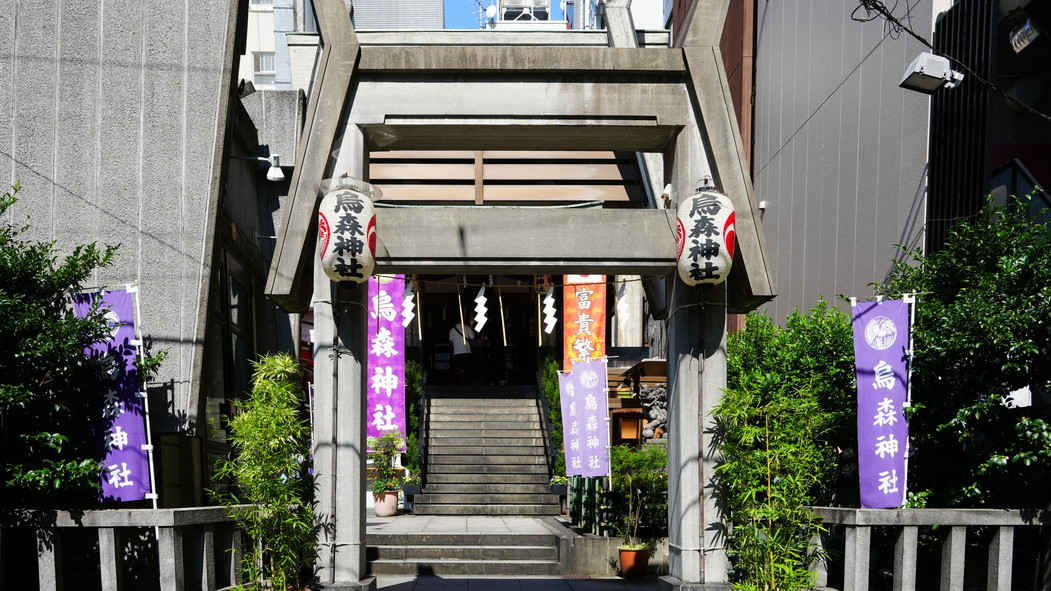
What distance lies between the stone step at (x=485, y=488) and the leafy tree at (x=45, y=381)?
1087 cm

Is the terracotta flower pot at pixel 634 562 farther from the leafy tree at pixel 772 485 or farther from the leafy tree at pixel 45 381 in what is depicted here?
the leafy tree at pixel 45 381

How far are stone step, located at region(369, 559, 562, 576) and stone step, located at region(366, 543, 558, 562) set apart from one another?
227 millimetres

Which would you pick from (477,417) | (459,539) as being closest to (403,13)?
(477,417)

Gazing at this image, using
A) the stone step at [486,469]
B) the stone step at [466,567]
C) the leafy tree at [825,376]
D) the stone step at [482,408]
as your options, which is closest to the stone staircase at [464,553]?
the stone step at [466,567]

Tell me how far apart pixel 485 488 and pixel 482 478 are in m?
0.29

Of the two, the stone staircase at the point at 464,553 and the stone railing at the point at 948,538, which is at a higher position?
the stone railing at the point at 948,538

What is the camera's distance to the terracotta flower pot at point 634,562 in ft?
43.3

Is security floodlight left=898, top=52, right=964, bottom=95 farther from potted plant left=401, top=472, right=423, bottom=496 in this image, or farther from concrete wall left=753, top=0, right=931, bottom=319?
potted plant left=401, top=472, right=423, bottom=496

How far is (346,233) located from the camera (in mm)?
8453

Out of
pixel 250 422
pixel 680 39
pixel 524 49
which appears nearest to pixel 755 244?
pixel 680 39

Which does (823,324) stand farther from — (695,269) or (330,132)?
(330,132)

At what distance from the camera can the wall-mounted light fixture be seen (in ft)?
45.8

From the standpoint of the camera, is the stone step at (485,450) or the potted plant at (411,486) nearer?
the potted plant at (411,486)

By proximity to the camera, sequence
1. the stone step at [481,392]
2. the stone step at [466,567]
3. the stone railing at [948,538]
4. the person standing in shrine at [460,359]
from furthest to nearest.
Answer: the person standing in shrine at [460,359]
the stone step at [481,392]
the stone step at [466,567]
the stone railing at [948,538]
